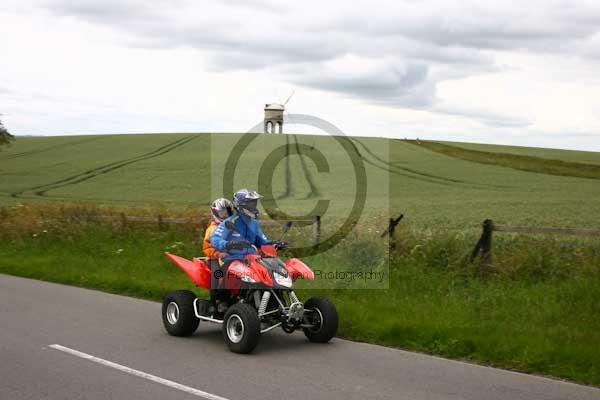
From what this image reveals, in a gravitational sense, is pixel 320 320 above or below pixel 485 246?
below

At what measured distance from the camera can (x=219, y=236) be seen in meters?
8.89

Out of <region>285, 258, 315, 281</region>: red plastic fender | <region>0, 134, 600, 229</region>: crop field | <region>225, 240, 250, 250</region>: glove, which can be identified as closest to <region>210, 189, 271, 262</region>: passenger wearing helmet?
<region>225, 240, 250, 250</region>: glove

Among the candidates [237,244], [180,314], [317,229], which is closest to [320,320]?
[237,244]

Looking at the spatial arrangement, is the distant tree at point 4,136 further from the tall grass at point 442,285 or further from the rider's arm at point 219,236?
the rider's arm at point 219,236

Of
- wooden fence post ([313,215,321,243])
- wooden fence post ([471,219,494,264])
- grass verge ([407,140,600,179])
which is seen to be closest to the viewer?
wooden fence post ([471,219,494,264])

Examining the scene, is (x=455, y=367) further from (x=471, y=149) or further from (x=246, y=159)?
(x=471, y=149)

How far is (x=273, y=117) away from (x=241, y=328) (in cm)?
5185

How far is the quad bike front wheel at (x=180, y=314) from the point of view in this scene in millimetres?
9242

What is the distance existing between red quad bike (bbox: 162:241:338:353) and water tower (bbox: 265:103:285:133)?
1961 inches

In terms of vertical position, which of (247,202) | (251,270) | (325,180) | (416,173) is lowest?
(251,270)

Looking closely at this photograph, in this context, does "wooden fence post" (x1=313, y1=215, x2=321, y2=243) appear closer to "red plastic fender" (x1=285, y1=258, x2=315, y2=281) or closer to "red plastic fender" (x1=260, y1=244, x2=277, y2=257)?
"red plastic fender" (x1=260, y1=244, x2=277, y2=257)

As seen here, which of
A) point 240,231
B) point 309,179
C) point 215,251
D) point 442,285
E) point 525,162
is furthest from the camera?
point 525,162

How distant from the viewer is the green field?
356 inches

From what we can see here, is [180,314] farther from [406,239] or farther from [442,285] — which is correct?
[406,239]
